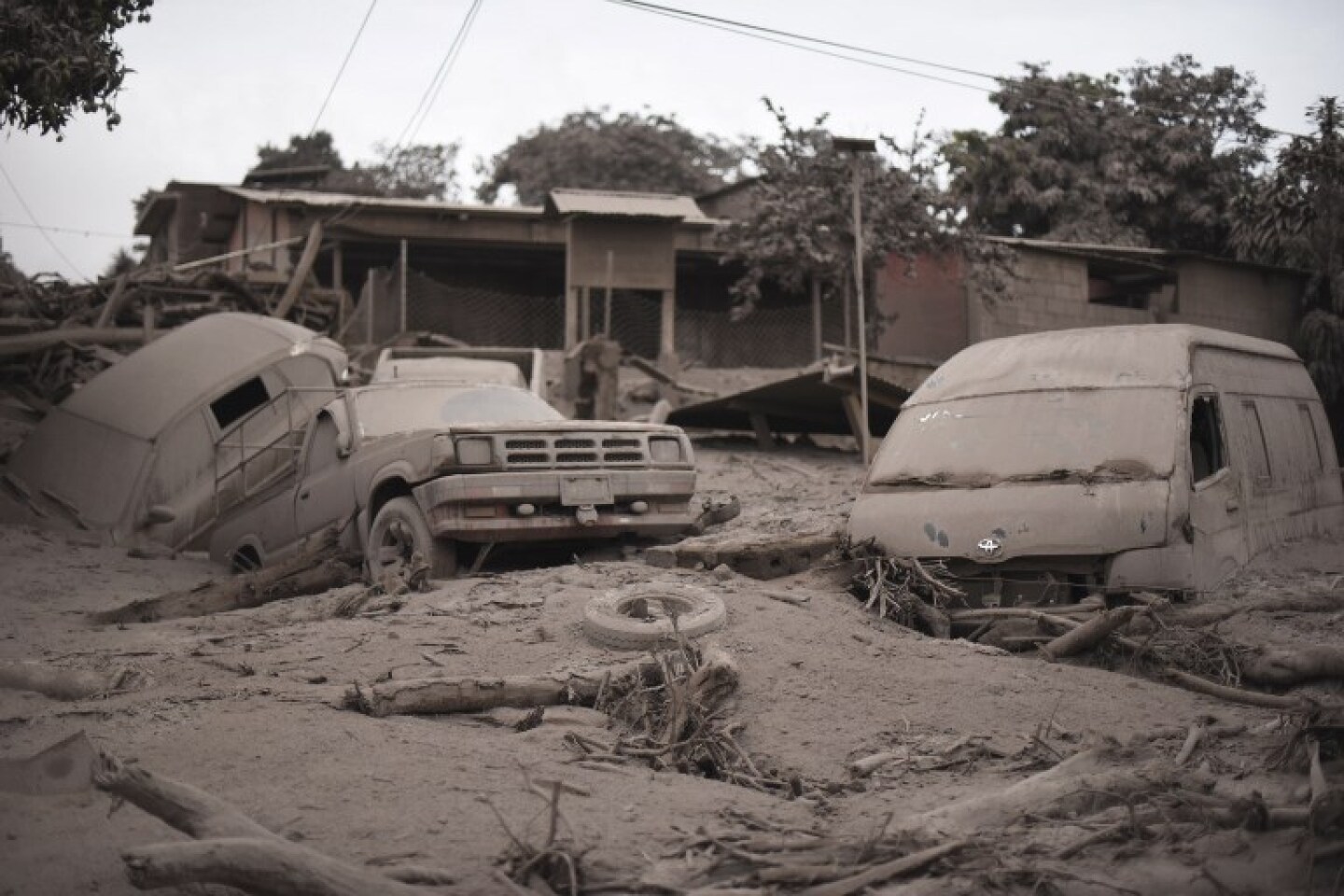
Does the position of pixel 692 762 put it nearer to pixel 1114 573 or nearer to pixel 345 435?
pixel 1114 573

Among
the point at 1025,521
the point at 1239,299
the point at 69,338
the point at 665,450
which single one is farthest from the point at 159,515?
the point at 1239,299

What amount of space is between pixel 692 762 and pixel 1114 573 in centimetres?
299

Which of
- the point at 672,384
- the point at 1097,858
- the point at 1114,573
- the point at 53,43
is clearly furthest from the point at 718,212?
the point at 1097,858

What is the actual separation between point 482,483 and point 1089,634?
4.03m

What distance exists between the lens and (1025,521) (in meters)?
7.77

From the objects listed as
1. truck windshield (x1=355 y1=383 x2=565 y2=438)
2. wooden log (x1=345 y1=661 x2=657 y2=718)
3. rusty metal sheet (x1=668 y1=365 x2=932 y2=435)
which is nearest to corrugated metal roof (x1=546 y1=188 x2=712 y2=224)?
rusty metal sheet (x1=668 y1=365 x2=932 y2=435)

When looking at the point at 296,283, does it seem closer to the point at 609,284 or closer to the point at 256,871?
the point at 609,284

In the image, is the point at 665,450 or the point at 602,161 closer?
the point at 665,450

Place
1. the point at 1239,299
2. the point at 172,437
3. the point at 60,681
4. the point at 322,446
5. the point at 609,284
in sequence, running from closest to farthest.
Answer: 1. the point at 60,681
2. the point at 322,446
3. the point at 172,437
4. the point at 609,284
5. the point at 1239,299

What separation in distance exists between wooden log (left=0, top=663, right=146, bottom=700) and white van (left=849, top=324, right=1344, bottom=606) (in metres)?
4.39

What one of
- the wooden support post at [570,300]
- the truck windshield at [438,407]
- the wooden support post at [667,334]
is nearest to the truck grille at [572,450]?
the truck windshield at [438,407]

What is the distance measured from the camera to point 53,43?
445 inches

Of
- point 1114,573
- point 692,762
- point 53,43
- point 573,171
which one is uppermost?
point 573,171

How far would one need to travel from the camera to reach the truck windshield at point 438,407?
10.8 metres
